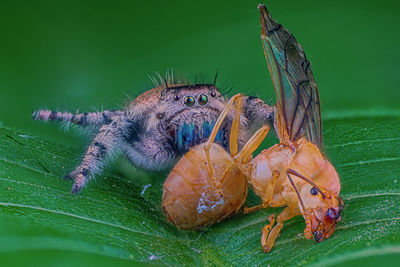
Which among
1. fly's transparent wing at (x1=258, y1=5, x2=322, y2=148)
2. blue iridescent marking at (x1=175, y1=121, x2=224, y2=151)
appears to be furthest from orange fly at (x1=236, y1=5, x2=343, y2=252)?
blue iridescent marking at (x1=175, y1=121, x2=224, y2=151)

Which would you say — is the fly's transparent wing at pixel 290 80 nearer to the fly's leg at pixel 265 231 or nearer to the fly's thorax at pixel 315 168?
the fly's thorax at pixel 315 168

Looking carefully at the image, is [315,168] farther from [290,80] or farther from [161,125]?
[161,125]

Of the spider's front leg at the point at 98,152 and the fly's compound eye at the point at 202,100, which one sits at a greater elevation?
the fly's compound eye at the point at 202,100

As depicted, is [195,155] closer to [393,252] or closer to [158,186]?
[158,186]

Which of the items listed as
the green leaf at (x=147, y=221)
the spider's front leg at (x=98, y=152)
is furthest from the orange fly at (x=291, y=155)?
the spider's front leg at (x=98, y=152)

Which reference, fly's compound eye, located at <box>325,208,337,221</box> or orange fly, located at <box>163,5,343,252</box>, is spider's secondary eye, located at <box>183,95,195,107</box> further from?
fly's compound eye, located at <box>325,208,337,221</box>

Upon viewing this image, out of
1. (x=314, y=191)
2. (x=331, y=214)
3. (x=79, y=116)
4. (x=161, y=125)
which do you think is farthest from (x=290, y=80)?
(x=79, y=116)
